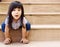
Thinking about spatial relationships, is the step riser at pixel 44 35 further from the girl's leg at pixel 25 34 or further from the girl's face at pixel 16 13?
the girl's face at pixel 16 13

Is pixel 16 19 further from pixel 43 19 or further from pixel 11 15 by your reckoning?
pixel 43 19

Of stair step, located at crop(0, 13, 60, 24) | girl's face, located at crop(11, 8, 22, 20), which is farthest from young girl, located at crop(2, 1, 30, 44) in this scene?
stair step, located at crop(0, 13, 60, 24)

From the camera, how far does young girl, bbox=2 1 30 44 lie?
1.68m

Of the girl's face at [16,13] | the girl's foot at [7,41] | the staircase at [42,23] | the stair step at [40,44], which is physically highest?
the girl's face at [16,13]

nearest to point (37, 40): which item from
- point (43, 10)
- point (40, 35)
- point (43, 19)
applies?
point (40, 35)

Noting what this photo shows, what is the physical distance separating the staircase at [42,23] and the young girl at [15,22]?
8cm

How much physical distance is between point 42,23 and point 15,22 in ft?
1.48

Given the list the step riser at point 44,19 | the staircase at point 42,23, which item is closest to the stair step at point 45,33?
the staircase at point 42,23

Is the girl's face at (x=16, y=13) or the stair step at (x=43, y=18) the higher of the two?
the girl's face at (x=16, y=13)

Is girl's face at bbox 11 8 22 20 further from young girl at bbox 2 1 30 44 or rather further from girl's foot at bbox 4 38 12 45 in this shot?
girl's foot at bbox 4 38 12 45

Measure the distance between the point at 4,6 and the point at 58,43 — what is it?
38.0 inches

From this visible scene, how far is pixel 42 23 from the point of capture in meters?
2.04

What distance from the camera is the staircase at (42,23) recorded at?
1.77 metres

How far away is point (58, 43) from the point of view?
1.70 metres
